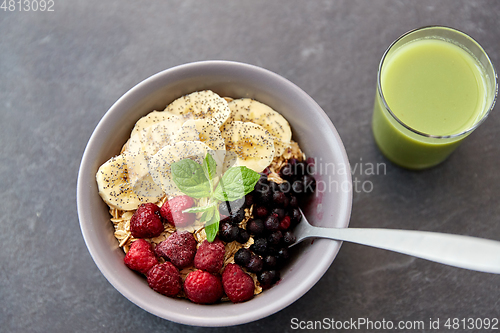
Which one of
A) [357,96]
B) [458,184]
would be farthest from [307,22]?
[458,184]

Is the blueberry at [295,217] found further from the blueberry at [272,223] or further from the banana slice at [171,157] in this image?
the banana slice at [171,157]

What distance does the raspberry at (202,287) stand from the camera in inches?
47.7

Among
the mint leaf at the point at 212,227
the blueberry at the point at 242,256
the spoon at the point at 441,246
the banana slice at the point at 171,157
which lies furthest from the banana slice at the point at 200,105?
the spoon at the point at 441,246

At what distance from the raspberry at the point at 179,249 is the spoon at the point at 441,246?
1.54 feet

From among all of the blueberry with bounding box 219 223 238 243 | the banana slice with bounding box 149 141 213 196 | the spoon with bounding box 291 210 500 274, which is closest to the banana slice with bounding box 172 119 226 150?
the banana slice with bounding box 149 141 213 196

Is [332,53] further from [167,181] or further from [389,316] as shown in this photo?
[389,316]

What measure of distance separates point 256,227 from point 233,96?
0.48 metres

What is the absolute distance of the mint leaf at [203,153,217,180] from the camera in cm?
129

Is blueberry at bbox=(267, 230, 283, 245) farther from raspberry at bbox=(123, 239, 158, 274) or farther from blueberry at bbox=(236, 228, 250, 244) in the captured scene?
raspberry at bbox=(123, 239, 158, 274)

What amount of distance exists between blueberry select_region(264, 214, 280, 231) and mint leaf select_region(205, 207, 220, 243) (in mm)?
156

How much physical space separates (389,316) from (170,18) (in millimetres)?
1431

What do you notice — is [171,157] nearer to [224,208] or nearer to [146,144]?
[146,144]

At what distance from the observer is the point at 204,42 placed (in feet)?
5.64

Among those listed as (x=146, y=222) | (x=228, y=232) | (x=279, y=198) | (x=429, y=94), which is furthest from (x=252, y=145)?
(x=429, y=94)
